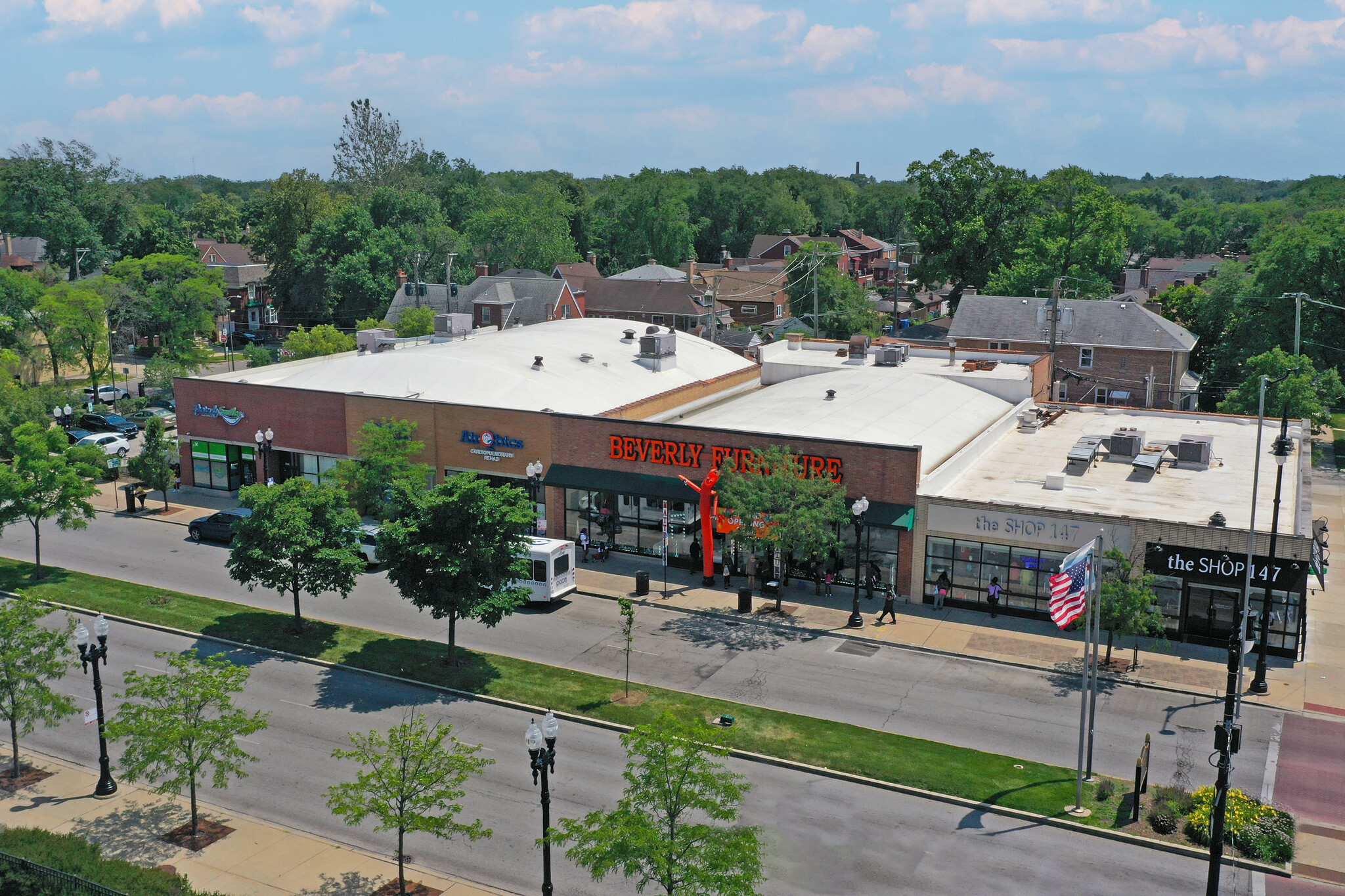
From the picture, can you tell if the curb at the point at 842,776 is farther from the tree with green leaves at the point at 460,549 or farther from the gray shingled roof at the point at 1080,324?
the gray shingled roof at the point at 1080,324

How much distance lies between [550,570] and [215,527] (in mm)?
17294

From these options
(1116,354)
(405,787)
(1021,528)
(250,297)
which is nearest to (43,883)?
(405,787)

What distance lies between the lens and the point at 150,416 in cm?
7112

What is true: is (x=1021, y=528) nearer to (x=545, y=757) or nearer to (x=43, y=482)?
(x=545, y=757)

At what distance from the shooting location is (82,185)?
123750 millimetres

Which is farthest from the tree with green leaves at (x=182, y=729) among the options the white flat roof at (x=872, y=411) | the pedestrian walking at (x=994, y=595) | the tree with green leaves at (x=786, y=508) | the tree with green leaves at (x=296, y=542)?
the pedestrian walking at (x=994, y=595)

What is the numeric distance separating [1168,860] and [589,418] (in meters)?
27.3

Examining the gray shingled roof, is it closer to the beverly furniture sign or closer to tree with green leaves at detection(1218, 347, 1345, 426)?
tree with green leaves at detection(1218, 347, 1345, 426)

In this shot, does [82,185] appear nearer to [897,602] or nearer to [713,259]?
[713,259]

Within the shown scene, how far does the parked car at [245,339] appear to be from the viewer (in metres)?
112

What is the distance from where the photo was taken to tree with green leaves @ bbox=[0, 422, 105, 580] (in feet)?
127

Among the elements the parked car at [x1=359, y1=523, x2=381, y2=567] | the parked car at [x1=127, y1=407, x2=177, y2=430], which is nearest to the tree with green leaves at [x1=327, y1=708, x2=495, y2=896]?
the parked car at [x1=359, y1=523, x2=381, y2=567]

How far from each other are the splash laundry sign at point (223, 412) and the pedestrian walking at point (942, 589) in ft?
110

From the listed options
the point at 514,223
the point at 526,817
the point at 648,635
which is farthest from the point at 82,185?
the point at 526,817
